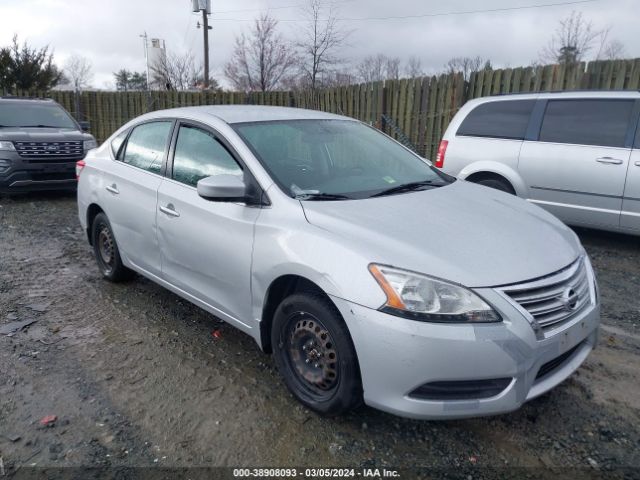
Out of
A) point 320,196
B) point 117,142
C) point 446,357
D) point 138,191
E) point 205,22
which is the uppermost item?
point 205,22

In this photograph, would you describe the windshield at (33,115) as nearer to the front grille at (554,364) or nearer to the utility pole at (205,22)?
the front grille at (554,364)

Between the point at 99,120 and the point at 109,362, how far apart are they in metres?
15.8

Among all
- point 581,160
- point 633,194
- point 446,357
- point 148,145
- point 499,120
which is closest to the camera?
point 446,357

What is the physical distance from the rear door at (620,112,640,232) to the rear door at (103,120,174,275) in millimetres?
4830

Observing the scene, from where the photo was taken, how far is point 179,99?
15.7 metres

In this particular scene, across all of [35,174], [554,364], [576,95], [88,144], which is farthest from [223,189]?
[88,144]

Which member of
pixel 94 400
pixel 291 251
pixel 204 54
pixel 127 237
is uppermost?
pixel 204 54

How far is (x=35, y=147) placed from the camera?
29.2 feet

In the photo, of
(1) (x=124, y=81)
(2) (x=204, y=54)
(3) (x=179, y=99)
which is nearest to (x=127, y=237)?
(3) (x=179, y=99)

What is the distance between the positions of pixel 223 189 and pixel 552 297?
1.88 meters

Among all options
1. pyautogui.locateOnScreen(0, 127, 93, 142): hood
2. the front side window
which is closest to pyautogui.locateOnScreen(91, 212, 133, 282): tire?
the front side window

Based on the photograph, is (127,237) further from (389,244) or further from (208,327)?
(389,244)

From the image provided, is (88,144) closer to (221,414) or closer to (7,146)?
(7,146)

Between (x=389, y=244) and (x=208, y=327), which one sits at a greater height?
(x=389, y=244)
